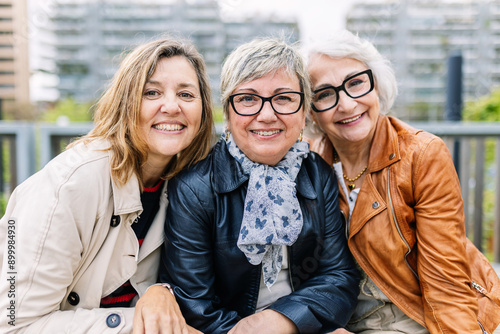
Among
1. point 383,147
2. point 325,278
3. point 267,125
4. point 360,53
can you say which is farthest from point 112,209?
point 360,53

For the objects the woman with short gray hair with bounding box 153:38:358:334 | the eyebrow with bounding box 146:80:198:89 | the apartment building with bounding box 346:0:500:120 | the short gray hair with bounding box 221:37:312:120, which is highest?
the apartment building with bounding box 346:0:500:120

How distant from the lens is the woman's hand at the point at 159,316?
1497 mm

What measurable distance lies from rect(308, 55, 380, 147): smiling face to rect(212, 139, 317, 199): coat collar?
0.30 m

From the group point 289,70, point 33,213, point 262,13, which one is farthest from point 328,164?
point 262,13

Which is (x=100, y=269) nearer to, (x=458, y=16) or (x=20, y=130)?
(x=20, y=130)

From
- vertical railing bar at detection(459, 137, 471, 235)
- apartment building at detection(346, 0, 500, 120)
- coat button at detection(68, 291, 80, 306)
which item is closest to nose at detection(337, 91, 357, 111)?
coat button at detection(68, 291, 80, 306)

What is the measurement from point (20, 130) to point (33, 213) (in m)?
1.90

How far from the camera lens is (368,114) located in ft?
6.44

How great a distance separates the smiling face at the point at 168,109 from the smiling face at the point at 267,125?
0.70 feet

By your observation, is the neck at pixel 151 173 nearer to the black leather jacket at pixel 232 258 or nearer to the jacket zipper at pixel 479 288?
the black leather jacket at pixel 232 258

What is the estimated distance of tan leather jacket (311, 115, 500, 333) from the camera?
5.55 ft

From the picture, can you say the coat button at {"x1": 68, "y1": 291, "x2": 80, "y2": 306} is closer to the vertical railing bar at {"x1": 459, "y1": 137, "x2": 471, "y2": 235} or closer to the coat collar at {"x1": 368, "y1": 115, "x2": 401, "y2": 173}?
the coat collar at {"x1": 368, "y1": 115, "x2": 401, "y2": 173}

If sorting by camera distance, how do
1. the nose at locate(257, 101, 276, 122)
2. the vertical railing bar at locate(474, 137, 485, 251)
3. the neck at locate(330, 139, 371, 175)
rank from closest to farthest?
the nose at locate(257, 101, 276, 122) < the neck at locate(330, 139, 371, 175) < the vertical railing bar at locate(474, 137, 485, 251)

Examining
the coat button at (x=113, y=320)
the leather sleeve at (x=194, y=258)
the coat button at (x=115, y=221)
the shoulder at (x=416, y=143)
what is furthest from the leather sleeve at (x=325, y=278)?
the coat button at (x=115, y=221)
